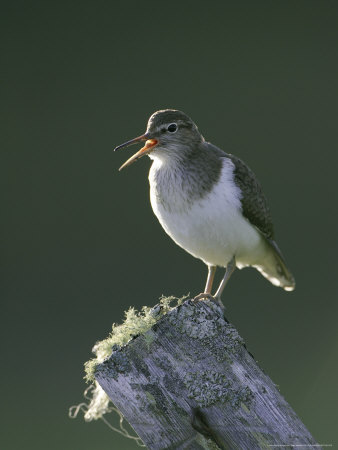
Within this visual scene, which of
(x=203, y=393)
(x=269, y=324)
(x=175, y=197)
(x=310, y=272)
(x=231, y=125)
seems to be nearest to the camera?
(x=203, y=393)

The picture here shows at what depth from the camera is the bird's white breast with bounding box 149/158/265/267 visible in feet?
12.6

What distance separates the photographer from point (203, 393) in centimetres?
215

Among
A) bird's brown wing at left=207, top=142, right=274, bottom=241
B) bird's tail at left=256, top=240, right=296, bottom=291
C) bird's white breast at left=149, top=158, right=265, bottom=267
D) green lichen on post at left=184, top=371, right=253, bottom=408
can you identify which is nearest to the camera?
green lichen on post at left=184, top=371, right=253, bottom=408

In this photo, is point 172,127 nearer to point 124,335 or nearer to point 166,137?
point 166,137

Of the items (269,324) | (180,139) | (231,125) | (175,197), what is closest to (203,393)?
(175,197)

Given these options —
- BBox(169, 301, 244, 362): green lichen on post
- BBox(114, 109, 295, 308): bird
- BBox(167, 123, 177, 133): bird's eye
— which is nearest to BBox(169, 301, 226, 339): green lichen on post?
BBox(169, 301, 244, 362): green lichen on post

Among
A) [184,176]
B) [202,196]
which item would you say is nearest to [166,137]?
[184,176]

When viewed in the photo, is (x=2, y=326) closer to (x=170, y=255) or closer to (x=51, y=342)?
(x=51, y=342)

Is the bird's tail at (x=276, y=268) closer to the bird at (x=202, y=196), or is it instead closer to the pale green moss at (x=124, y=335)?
the bird at (x=202, y=196)

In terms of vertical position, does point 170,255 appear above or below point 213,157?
above

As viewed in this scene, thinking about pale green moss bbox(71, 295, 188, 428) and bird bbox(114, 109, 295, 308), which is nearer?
pale green moss bbox(71, 295, 188, 428)

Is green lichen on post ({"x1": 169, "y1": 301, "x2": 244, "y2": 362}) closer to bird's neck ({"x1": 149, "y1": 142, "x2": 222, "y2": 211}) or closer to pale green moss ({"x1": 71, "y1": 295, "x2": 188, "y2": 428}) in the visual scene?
pale green moss ({"x1": 71, "y1": 295, "x2": 188, "y2": 428})

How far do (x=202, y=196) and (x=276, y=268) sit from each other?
979 millimetres

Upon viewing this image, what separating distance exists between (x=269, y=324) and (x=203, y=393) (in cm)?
529
